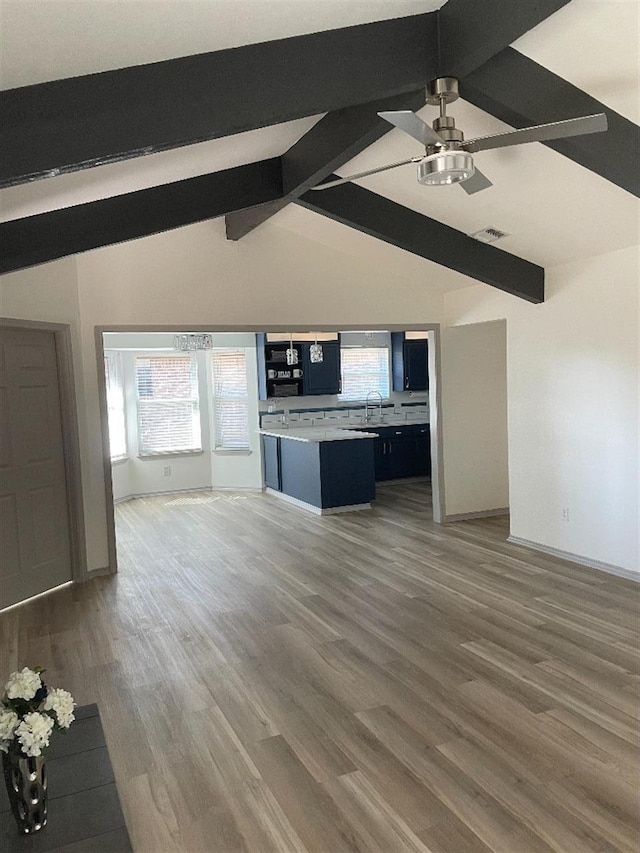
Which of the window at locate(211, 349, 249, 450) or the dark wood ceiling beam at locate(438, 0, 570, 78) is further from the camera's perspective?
the window at locate(211, 349, 249, 450)

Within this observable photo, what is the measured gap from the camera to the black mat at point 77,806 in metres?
1.93

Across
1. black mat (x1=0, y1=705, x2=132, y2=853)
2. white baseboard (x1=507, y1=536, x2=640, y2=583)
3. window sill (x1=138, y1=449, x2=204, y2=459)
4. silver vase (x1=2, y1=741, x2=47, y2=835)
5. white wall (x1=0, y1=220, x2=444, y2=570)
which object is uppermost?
white wall (x1=0, y1=220, x2=444, y2=570)

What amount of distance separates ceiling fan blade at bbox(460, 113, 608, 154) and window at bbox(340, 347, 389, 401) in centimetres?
731

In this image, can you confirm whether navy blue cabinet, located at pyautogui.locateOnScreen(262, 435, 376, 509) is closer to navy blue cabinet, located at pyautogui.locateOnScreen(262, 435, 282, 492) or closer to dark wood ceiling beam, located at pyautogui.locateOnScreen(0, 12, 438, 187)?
navy blue cabinet, located at pyautogui.locateOnScreen(262, 435, 282, 492)

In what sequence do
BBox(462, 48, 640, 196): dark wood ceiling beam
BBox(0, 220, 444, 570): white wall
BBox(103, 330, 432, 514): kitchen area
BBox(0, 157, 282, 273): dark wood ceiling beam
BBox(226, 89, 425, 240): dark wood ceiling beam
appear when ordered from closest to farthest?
BBox(462, 48, 640, 196): dark wood ceiling beam < BBox(226, 89, 425, 240): dark wood ceiling beam < BBox(0, 157, 282, 273): dark wood ceiling beam < BBox(0, 220, 444, 570): white wall < BBox(103, 330, 432, 514): kitchen area

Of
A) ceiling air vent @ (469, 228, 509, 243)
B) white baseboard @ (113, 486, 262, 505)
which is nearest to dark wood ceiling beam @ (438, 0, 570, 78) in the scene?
ceiling air vent @ (469, 228, 509, 243)

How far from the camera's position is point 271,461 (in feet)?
29.8

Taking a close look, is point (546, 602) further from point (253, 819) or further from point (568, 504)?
point (253, 819)

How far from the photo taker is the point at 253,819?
2.40 metres

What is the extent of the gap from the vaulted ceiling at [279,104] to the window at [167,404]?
16.8 feet

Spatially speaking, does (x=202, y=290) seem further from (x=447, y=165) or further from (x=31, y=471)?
(x=447, y=165)

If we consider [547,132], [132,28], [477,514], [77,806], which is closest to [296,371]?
[477,514]

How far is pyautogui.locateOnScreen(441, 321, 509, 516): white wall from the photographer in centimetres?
703

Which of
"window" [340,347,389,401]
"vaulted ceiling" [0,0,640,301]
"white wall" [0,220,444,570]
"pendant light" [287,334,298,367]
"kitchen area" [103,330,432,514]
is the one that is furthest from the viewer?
"window" [340,347,389,401]
